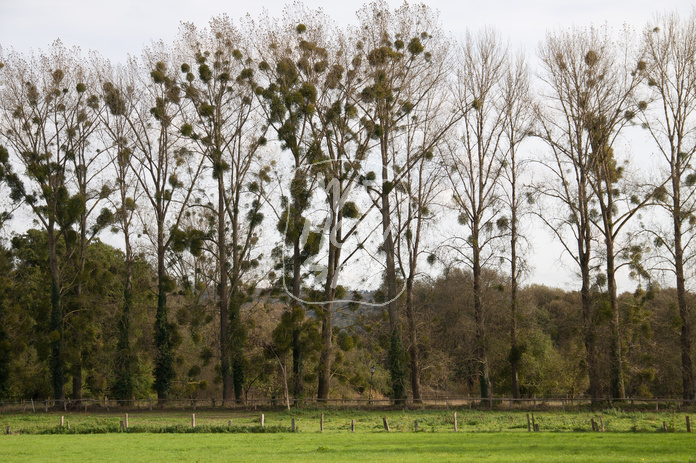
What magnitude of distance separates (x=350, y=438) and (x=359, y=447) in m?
2.98

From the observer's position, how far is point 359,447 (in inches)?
832

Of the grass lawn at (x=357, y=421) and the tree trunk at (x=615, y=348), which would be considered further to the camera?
the tree trunk at (x=615, y=348)

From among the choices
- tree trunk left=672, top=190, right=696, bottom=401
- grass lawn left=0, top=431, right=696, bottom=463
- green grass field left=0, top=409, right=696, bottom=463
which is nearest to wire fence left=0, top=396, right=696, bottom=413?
green grass field left=0, top=409, right=696, bottom=463

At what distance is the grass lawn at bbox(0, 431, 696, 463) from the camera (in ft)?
59.5

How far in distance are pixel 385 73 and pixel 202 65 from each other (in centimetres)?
1083

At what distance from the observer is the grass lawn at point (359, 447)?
1812 cm

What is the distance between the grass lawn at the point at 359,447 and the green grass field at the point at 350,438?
31 millimetres

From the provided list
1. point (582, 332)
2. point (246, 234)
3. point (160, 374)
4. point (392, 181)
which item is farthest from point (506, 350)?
point (160, 374)

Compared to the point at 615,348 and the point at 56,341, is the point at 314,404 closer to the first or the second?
the point at 56,341

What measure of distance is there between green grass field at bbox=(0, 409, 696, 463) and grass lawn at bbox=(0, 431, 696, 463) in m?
0.03

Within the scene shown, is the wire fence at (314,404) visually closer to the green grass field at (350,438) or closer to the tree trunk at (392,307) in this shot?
the tree trunk at (392,307)

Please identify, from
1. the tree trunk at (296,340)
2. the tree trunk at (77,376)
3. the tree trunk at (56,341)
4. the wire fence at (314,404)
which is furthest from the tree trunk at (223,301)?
the tree trunk at (56,341)

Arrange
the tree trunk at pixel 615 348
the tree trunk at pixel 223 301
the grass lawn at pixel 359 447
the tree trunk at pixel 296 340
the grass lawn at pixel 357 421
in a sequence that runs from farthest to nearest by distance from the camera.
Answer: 1. the tree trunk at pixel 223 301
2. the tree trunk at pixel 296 340
3. the tree trunk at pixel 615 348
4. the grass lawn at pixel 357 421
5. the grass lawn at pixel 359 447

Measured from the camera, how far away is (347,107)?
1416 inches
